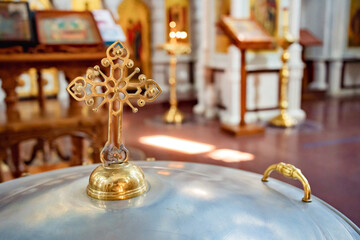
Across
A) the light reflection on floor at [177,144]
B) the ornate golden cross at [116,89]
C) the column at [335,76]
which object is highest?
the ornate golden cross at [116,89]

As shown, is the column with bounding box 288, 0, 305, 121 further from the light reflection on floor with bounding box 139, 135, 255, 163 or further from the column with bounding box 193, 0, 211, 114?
the light reflection on floor with bounding box 139, 135, 255, 163

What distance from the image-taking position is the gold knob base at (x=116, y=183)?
1197mm

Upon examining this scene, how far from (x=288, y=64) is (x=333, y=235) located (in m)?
6.81

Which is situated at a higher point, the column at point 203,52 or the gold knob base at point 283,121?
the column at point 203,52

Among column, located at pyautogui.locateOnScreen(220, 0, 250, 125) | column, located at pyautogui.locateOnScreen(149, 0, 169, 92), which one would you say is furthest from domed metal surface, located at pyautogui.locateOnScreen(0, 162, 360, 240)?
column, located at pyautogui.locateOnScreen(149, 0, 169, 92)

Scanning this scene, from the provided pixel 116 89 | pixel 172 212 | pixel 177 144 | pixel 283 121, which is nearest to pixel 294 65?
pixel 283 121

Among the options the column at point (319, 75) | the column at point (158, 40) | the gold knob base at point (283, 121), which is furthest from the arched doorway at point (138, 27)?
the gold knob base at point (283, 121)

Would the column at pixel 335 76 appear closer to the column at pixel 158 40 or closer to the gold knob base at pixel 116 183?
the column at pixel 158 40

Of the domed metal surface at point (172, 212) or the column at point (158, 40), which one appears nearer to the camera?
the domed metal surface at point (172, 212)

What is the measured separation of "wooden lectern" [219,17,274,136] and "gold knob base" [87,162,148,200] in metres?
5.08

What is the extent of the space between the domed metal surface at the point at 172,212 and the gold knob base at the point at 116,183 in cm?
2

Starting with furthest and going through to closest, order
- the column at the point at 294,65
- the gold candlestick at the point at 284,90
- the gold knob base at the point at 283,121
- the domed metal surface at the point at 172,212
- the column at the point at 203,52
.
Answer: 1. the column at the point at 203,52
2. the column at the point at 294,65
3. the gold knob base at the point at 283,121
4. the gold candlestick at the point at 284,90
5. the domed metal surface at the point at 172,212

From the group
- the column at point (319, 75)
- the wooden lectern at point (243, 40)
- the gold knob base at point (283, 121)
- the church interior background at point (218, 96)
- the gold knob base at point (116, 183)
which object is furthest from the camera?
the column at point (319, 75)

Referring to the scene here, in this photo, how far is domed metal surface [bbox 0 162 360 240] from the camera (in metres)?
1.03
